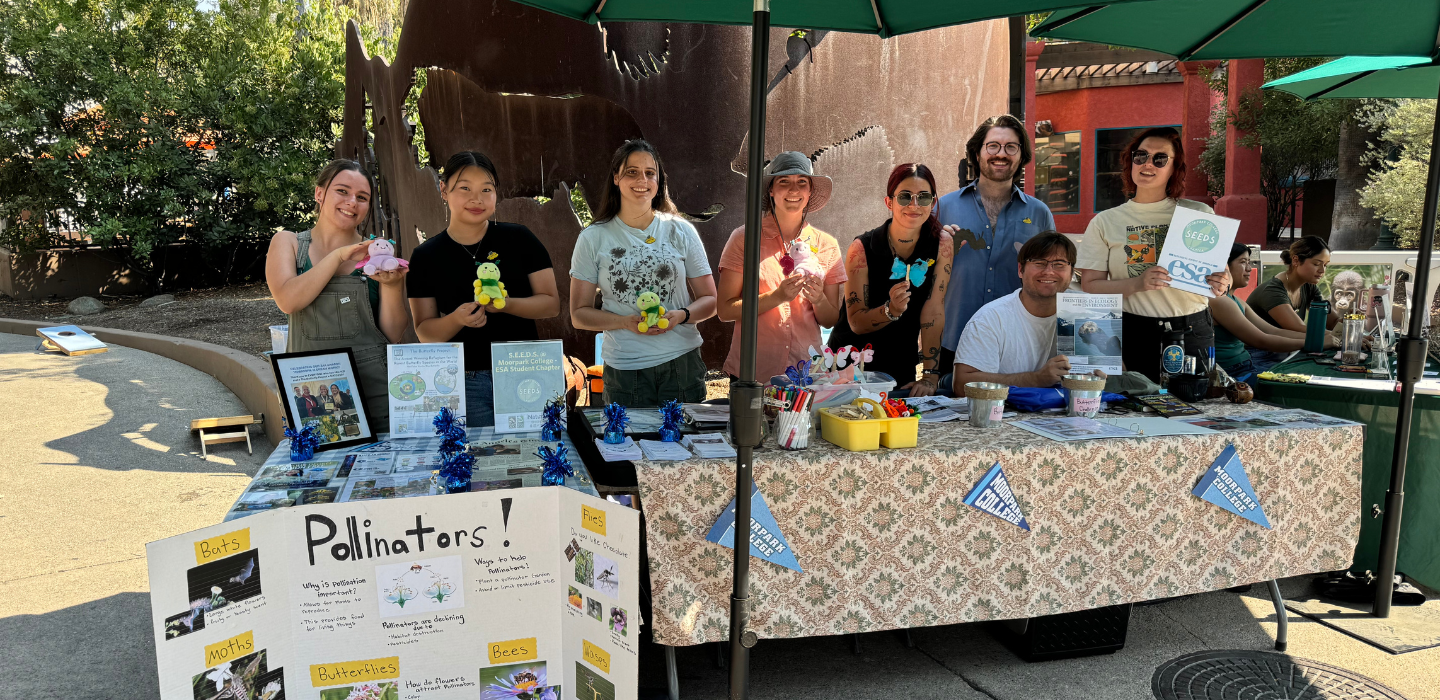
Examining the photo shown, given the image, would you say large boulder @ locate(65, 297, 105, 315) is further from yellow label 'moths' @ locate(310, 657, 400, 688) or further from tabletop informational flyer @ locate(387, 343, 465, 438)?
yellow label 'moths' @ locate(310, 657, 400, 688)

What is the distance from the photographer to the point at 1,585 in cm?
409

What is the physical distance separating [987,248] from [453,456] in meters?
2.64

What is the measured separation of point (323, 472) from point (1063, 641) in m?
2.56

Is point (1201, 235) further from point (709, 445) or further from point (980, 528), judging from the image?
point (709, 445)

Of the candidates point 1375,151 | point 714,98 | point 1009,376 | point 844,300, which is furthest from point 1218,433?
point 1375,151

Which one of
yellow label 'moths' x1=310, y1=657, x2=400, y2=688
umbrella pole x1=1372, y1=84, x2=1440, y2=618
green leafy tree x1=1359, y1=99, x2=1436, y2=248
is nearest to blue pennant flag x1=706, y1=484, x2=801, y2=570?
yellow label 'moths' x1=310, y1=657, x2=400, y2=688

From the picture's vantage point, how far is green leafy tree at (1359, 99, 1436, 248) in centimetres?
1299

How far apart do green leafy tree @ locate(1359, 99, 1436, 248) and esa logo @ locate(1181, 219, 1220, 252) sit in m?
12.1

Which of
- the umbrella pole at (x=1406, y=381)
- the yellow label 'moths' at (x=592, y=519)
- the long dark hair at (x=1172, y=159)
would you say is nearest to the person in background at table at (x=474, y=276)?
the yellow label 'moths' at (x=592, y=519)

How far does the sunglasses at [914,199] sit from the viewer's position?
383 cm

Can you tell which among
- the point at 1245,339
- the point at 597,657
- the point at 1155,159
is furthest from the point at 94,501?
the point at 1245,339

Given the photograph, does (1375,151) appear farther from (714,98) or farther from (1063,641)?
(1063,641)

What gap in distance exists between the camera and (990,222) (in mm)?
4215

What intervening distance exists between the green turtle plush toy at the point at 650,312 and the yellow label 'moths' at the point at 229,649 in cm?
175
